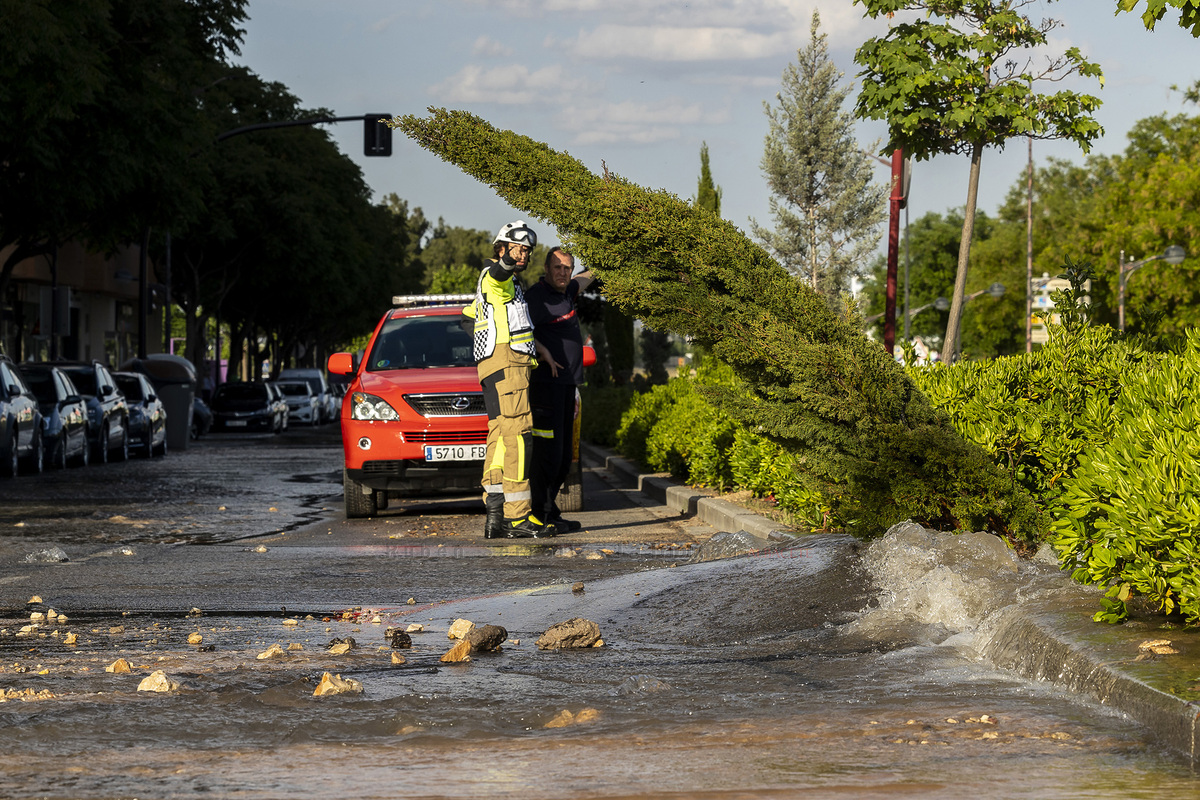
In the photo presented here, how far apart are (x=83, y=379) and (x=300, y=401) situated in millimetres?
30211

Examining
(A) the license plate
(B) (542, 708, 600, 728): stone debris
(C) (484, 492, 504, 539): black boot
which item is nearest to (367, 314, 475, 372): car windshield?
(A) the license plate

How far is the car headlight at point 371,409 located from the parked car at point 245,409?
106ft

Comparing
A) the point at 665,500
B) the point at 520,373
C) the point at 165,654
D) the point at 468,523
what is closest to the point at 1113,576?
the point at 165,654

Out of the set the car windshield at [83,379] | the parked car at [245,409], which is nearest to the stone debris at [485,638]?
the car windshield at [83,379]

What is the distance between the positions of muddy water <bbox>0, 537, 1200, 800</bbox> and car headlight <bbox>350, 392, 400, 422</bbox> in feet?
19.9

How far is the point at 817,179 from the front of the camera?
5722 centimetres

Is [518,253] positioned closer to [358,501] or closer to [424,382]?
[424,382]

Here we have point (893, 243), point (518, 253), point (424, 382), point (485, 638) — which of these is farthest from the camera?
point (893, 243)

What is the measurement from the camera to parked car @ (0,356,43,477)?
1977 centimetres

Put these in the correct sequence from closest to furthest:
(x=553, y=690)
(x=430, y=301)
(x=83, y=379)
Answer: (x=553, y=690), (x=430, y=301), (x=83, y=379)

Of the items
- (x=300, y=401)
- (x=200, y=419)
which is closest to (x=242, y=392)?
(x=200, y=419)

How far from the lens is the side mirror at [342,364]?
14.0 m

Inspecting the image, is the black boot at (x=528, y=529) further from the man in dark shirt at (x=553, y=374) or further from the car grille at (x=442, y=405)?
the car grille at (x=442, y=405)

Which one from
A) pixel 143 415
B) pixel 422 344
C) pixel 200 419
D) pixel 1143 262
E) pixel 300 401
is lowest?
pixel 200 419
